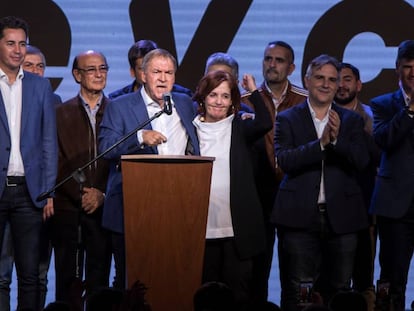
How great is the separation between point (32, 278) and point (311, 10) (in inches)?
116

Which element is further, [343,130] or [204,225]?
[343,130]

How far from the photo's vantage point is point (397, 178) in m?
5.34

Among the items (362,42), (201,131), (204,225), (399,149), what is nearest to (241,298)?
(204,225)

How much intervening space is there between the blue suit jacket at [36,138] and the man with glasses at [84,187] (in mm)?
540

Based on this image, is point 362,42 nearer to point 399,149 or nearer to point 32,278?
point 399,149

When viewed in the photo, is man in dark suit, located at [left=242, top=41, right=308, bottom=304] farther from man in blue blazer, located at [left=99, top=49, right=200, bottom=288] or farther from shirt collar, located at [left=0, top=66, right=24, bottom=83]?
shirt collar, located at [left=0, top=66, right=24, bottom=83]

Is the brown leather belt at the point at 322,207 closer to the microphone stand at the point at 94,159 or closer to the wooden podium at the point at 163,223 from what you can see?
the wooden podium at the point at 163,223

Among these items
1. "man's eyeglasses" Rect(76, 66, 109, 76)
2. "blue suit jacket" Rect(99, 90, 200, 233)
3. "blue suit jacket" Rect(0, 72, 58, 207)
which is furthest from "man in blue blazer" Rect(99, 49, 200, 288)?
"man's eyeglasses" Rect(76, 66, 109, 76)

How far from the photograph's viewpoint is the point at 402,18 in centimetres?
695

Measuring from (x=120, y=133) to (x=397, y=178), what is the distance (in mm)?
1462

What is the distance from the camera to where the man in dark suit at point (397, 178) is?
5.22m

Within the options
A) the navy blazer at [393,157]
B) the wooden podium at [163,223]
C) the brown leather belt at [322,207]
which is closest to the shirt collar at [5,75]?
the wooden podium at [163,223]

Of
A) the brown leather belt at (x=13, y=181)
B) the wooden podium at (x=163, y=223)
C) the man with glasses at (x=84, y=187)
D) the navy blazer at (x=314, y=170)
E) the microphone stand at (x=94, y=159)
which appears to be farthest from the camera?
the man with glasses at (x=84, y=187)

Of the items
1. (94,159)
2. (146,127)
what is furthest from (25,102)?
(94,159)
